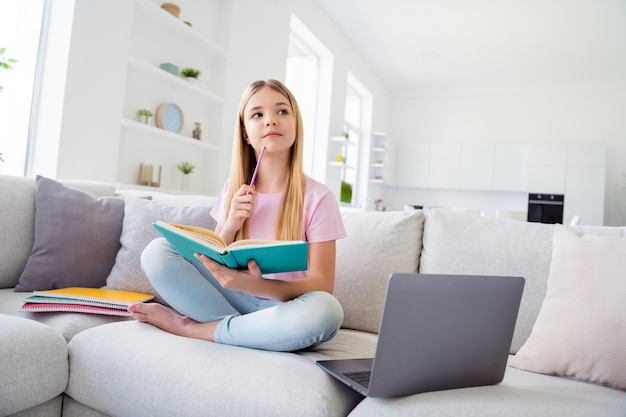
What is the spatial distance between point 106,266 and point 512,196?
283 inches

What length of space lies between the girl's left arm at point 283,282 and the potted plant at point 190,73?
2806 millimetres

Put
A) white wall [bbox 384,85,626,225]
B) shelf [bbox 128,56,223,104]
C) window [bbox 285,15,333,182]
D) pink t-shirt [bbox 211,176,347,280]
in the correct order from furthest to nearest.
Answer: white wall [bbox 384,85,626,225], window [bbox 285,15,333,182], shelf [bbox 128,56,223,104], pink t-shirt [bbox 211,176,347,280]

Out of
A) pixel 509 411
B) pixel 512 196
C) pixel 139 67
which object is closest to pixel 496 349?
pixel 509 411

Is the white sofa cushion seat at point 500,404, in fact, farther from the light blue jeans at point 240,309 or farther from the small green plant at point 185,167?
the small green plant at point 185,167

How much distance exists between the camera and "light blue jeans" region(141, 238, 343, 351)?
1150 mm

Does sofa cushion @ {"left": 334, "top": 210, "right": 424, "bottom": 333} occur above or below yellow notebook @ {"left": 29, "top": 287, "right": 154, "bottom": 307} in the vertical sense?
above

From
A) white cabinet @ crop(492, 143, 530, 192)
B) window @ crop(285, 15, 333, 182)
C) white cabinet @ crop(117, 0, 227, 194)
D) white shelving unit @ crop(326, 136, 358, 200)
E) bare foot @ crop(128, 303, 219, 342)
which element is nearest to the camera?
bare foot @ crop(128, 303, 219, 342)

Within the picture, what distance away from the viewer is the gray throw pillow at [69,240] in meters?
1.71

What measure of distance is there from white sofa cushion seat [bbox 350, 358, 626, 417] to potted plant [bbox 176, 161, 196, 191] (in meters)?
3.17

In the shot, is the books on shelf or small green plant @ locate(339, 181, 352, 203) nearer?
the books on shelf

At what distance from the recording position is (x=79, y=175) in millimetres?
2963

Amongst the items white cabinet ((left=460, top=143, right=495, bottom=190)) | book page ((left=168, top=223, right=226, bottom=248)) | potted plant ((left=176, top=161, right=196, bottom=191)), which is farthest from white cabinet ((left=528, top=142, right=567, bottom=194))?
book page ((left=168, top=223, right=226, bottom=248))

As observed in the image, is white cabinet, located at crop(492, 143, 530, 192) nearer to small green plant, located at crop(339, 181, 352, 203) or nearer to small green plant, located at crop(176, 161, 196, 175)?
small green plant, located at crop(339, 181, 352, 203)

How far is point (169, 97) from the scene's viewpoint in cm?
376
